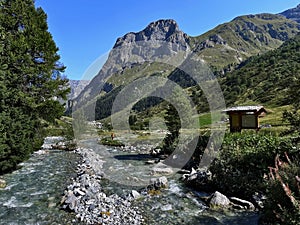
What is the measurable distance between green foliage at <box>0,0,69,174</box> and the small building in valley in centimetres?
1988

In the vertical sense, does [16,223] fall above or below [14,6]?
below

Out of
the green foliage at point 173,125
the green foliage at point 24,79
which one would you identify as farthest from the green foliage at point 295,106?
the green foliage at point 24,79

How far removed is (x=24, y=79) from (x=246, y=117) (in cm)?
2369

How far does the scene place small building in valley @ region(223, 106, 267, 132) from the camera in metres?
25.6

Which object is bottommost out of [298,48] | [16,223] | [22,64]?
[16,223]

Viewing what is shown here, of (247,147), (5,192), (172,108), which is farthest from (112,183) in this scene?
(172,108)

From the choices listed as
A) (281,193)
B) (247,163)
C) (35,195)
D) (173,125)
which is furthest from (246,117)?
(35,195)

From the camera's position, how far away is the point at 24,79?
1068 inches

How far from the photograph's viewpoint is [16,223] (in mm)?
12281

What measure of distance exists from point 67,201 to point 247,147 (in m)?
11.5

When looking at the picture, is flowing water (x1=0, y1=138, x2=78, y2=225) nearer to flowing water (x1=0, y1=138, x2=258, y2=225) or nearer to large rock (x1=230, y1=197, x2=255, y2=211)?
flowing water (x1=0, y1=138, x2=258, y2=225)

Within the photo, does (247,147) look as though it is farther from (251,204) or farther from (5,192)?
(5,192)

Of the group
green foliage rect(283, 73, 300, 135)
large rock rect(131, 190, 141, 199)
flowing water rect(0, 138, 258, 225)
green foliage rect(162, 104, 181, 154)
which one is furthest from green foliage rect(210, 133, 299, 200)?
green foliage rect(162, 104, 181, 154)

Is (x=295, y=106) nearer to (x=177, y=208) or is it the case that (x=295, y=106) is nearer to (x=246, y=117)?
(x=177, y=208)
